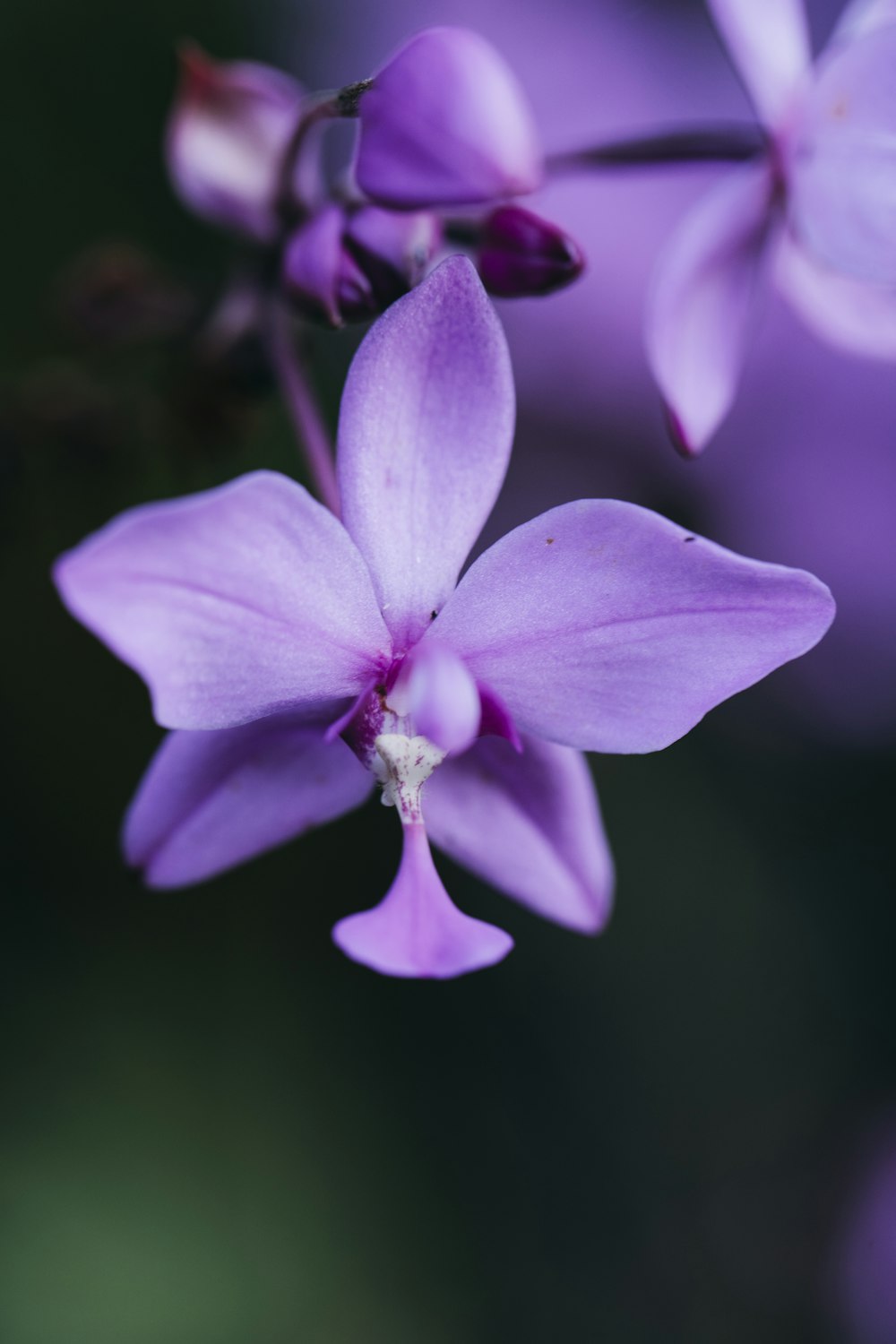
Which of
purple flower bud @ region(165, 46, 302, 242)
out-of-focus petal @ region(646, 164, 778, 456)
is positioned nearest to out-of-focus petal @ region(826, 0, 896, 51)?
out-of-focus petal @ region(646, 164, 778, 456)

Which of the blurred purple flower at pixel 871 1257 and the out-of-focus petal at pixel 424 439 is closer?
the out-of-focus petal at pixel 424 439

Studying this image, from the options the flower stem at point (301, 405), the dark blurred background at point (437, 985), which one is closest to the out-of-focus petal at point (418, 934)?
the flower stem at point (301, 405)

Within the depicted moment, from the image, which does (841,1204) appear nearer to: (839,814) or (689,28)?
(839,814)

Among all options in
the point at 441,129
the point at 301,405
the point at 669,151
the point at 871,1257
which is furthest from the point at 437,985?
the point at 441,129

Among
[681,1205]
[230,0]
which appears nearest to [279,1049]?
[681,1205]

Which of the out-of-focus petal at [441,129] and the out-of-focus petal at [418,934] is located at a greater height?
the out-of-focus petal at [441,129]

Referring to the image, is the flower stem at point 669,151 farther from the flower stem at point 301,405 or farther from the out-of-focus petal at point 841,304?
the flower stem at point 301,405

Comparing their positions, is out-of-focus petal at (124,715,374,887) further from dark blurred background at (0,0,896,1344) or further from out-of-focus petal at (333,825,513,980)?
dark blurred background at (0,0,896,1344)
